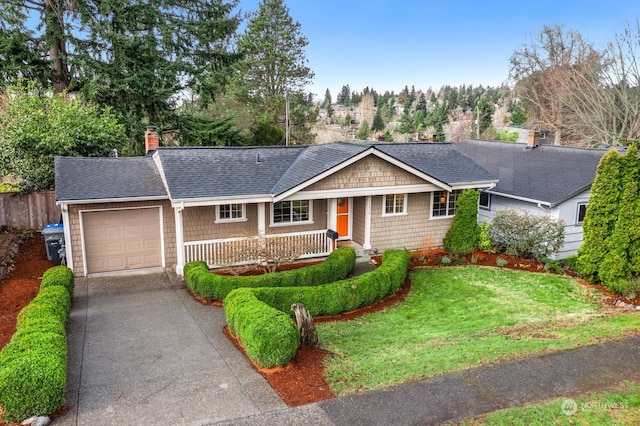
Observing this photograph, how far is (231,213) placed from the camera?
15242mm

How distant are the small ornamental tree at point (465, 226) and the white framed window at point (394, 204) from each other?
6.64 feet

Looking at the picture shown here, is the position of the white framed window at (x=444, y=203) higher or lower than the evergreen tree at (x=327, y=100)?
lower

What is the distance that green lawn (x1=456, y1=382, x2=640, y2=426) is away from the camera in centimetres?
636

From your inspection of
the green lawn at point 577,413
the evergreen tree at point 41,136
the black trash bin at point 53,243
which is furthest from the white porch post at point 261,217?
the green lawn at point 577,413

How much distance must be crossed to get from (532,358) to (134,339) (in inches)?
315

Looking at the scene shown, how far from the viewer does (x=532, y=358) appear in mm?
8367

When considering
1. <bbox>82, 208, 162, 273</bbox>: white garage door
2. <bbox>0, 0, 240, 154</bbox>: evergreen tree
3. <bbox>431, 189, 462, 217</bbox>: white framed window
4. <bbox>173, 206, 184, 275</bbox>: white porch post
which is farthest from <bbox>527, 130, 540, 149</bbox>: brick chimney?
<bbox>0, 0, 240, 154</bbox>: evergreen tree

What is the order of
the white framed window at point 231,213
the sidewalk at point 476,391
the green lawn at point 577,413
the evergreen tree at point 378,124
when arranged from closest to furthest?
the green lawn at point 577,413 < the sidewalk at point 476,391 < the white framed window at point 231,213 < the evergreen tree at point 378,124

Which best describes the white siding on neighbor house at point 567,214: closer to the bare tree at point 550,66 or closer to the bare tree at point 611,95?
the bare tree at point 611,95

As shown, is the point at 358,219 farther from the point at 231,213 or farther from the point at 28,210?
the point at 28,210

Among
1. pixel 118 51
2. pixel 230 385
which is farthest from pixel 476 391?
pixel 118 51

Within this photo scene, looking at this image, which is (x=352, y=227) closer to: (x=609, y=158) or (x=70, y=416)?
(x=609, y=158)

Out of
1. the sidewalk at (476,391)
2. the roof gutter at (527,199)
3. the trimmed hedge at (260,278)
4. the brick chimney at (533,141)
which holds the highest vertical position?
the brick chimney at (533,141)

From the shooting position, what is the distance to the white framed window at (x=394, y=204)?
1688cm
